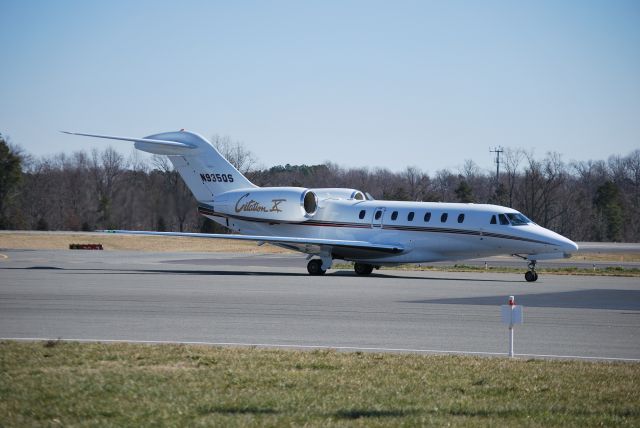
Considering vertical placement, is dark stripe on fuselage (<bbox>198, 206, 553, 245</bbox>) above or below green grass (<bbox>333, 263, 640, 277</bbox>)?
above

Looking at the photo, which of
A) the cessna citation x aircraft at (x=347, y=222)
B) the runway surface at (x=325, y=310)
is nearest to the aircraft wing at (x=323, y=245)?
the cessna citation x aircraft at (x=347, y=222)

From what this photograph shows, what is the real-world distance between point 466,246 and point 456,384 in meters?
21.9

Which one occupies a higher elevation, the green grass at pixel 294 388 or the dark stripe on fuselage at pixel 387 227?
the dark stripe on fuselage at pixel 387 227

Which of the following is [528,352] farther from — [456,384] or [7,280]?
[7,280]

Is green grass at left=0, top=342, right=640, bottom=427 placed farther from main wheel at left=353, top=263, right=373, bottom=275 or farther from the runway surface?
main wheel at left=353, top=263, right=373, bottom=275

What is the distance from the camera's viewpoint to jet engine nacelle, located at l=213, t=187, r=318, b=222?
3456 cm

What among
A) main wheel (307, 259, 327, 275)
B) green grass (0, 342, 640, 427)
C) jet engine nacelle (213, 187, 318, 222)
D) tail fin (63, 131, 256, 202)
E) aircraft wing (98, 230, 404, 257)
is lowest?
green grass (0, 342, 640, 427)

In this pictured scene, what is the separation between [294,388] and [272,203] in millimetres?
25243

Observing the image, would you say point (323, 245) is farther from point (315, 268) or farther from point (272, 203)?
point (272, 203)

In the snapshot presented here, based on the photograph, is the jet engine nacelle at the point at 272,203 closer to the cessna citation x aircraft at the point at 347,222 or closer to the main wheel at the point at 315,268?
the cessna citation x aircraft at the point at 347,222

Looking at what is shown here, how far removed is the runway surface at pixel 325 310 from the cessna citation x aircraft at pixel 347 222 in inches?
50.3

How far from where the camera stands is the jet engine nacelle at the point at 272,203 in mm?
→ 34562

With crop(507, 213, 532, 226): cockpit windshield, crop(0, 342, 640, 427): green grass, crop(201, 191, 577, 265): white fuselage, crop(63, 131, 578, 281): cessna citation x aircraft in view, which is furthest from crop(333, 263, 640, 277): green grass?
crop(0, 342, 640, 427): green grass

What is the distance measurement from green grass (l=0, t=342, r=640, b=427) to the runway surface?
6.01 feet
